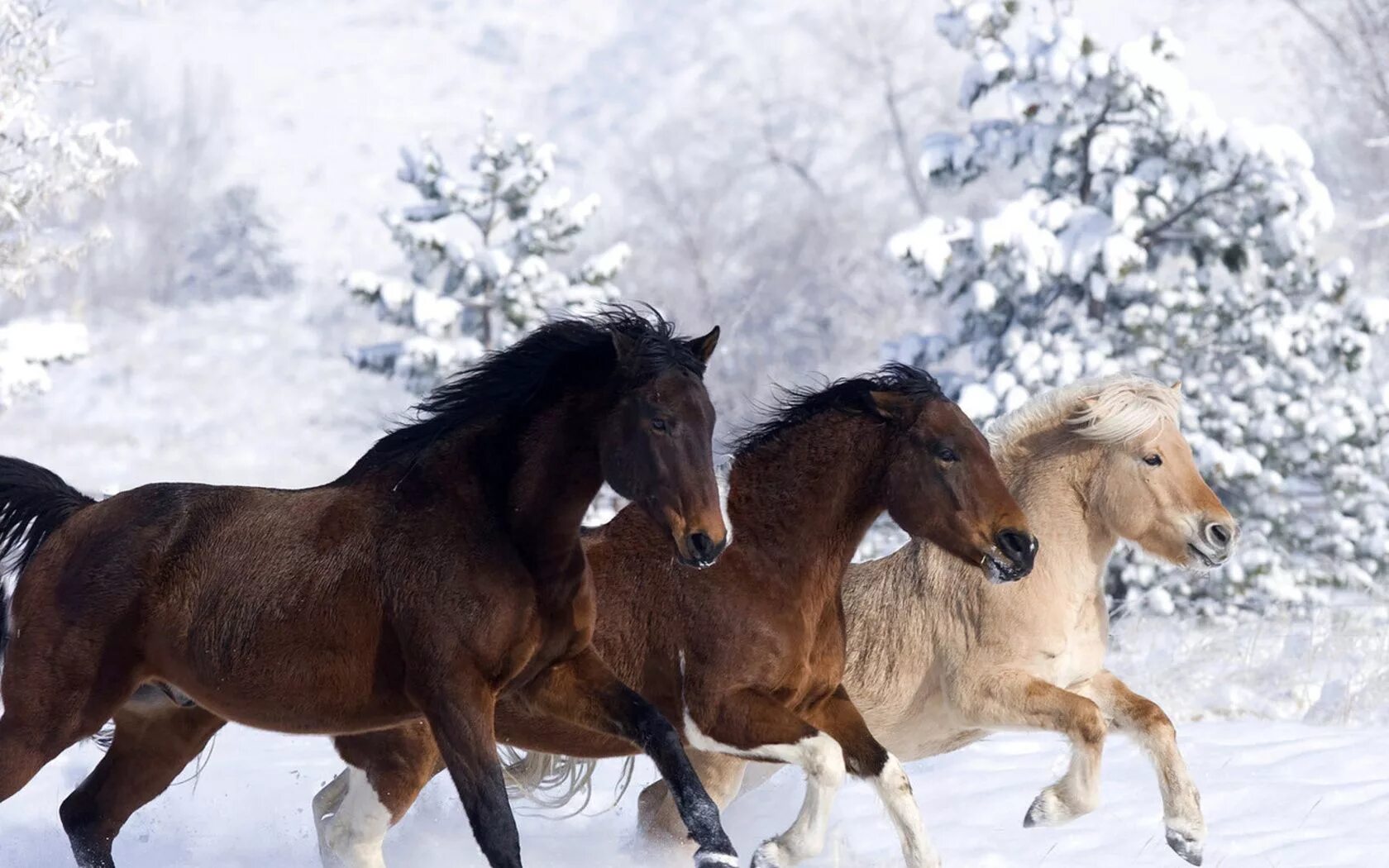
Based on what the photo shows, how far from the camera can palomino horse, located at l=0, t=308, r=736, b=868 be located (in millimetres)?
4410

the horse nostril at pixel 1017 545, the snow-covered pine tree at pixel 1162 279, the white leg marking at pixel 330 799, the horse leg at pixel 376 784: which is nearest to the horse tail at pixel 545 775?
the white leg marking at pixel 330 799

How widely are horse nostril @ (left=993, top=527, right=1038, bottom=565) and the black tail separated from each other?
2918 millimetres

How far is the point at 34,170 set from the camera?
16.2m

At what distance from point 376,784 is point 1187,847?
8.75 ft

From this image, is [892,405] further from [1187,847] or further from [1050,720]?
[1187,847]

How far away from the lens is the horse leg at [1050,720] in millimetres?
5438

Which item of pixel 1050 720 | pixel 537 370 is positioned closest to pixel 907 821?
pixel 1050 720

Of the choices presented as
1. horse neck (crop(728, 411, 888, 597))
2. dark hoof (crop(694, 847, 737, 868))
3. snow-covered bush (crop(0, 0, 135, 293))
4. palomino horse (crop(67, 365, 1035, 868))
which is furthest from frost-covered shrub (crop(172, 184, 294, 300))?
dark hoof (crop(694, 847, 737, 868))

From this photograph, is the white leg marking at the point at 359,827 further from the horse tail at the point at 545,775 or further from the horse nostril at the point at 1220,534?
the horse nostril at the point at 1220,534

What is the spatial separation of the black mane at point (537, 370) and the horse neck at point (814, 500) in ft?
2.55

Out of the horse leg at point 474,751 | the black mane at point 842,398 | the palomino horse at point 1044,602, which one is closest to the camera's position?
the horse leg at point 474,751

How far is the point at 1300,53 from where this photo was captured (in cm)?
4034

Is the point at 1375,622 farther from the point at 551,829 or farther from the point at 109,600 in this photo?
the point at 109,600

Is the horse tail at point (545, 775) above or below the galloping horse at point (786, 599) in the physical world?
below
